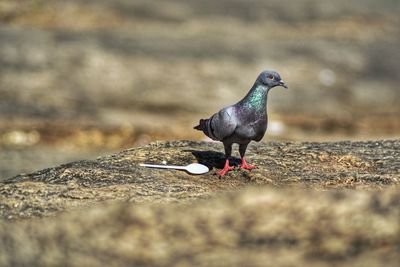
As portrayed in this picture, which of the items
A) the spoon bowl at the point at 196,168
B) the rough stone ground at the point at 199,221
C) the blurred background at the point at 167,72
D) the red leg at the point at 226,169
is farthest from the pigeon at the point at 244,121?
the blurred background at the point at 167,72

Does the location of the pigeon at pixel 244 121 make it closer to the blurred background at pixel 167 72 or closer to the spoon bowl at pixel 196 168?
the spoon bowl at pixel 196 168

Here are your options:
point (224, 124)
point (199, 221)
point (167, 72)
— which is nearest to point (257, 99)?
point (224, 124)

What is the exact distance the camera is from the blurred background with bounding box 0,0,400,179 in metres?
26.2

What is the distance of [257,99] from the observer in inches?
472

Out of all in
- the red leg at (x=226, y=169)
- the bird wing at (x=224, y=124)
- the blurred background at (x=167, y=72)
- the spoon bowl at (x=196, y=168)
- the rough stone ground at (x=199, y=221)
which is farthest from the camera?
the blurred background at (x=167, y=72)

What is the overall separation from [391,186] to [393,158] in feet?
6.99

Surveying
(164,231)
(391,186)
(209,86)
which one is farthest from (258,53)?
(164,231)

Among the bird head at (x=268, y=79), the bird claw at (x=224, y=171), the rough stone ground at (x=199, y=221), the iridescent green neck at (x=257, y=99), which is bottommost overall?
the rough stone ground at (x=199, y=221)

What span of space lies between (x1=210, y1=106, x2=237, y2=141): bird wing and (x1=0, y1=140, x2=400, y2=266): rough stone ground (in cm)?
72

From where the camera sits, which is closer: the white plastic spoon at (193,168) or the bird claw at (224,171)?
the bird claw at (224,171)

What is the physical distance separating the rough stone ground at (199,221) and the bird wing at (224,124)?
0.72 m

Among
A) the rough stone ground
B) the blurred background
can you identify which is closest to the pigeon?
the rough stone ground

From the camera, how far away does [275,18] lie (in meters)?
36.9

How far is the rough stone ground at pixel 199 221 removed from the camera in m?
8.39
